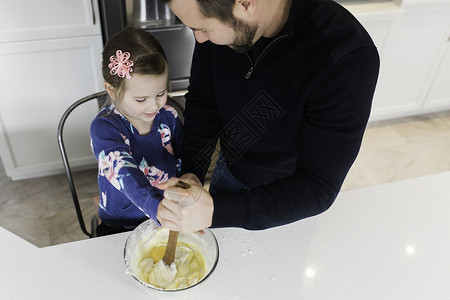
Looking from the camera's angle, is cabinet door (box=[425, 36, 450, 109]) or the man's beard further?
cabinet door (box=[425, 36, 450, 109])

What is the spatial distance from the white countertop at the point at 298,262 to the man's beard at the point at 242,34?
0.44 metres

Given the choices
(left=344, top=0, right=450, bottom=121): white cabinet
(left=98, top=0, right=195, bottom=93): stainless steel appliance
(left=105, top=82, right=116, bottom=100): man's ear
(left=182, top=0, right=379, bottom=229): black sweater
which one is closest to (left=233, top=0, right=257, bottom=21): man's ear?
(left=182, top=0, right=379, bottom=229): black sweater

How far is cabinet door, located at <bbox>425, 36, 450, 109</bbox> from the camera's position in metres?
2.64

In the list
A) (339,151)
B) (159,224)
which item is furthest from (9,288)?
(339,151)

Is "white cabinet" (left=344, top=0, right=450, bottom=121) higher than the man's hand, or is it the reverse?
the man's hand

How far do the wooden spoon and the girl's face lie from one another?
288 mm

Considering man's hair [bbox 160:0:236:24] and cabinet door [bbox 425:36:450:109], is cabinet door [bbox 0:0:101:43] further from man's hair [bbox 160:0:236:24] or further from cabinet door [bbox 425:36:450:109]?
cabinet door [bbox 425:36:450:109]

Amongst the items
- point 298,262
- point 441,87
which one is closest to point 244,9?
point 298,262

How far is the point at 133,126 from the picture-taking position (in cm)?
116

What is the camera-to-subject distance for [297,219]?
0.95 metres

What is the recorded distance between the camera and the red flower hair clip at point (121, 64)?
1024mm

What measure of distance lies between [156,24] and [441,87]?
6.61ft

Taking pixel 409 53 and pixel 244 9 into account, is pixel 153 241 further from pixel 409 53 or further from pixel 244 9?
pixel 409 53

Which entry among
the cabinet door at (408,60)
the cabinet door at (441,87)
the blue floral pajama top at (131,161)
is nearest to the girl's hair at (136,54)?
the blue floral pajama top at (131,161)
